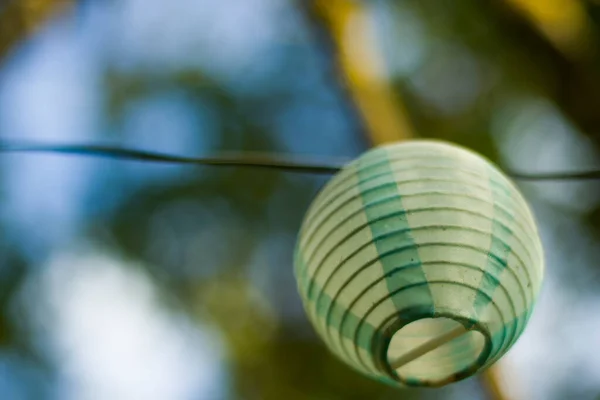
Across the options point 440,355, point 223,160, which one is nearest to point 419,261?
point 440,355

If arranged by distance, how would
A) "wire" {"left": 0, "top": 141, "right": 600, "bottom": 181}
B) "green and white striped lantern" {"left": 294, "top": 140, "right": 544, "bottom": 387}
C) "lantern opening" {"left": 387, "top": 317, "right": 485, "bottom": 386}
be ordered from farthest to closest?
1. "wire" {"left": 0, "top": 141, "right": 600, "bottom": 181}
2. "lantern opening" {"left": 387, "top": 317, "right": 485, "bottom": 386}
3. "green and white striped lantern" {"left": 294, "top": 140, "right": 544, "bottom": 387}

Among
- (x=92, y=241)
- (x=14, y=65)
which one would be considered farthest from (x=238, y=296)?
(x=14, y=65)

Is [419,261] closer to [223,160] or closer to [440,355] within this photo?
[440,355]

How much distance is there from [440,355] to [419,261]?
0.22 meters

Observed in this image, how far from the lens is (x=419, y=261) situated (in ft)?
2.85

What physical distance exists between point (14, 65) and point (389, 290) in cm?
233

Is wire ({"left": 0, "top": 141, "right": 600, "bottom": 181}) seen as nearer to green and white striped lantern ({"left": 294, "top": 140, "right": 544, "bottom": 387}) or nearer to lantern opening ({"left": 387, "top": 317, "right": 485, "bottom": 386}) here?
green and white striped lantern ({"left": 294, "top": 140, "right": 544, "bottom": 387})

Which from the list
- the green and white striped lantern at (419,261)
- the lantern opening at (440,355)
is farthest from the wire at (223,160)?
the lantern opening at (440,355)

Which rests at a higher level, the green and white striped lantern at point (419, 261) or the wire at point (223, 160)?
the wire at point (223, 160)

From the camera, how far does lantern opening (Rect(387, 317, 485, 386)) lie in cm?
101

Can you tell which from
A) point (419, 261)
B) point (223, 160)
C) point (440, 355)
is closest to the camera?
point (419, 261)

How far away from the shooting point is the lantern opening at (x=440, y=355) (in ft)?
3.33

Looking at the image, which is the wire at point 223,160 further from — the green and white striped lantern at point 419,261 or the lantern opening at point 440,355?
the lantern opening at point 440,355

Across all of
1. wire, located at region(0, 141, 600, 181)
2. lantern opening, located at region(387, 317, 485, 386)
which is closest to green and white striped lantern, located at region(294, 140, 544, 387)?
lantern opening, located at region(387, 317, 485, 386)
